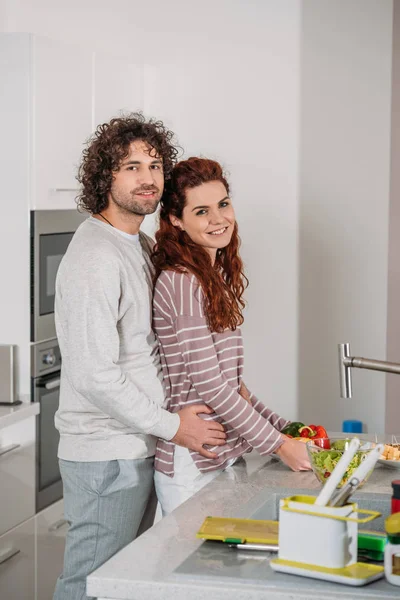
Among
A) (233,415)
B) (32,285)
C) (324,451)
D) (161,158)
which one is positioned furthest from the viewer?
(32,285)

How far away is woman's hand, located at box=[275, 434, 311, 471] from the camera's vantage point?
2.16 meters

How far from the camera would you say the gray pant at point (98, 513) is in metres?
2.19

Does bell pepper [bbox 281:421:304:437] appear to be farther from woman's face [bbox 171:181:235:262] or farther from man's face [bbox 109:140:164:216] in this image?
man's face [bbox 109:140:164:216]

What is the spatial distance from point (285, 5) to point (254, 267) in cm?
108

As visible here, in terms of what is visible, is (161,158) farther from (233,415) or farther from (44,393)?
(44,393)

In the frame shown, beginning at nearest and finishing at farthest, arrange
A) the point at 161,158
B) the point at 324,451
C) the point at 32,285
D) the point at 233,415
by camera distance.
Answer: the point at 324,451, the point at 233,415, the point at 161,158, the point at 32,285

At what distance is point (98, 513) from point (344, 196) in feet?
6.72

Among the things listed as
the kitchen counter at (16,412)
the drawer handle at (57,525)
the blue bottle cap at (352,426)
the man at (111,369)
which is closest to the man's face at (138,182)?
the man at (111,369)

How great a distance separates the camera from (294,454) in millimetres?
2170

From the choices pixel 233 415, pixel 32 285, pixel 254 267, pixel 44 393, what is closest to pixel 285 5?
pixel 254 267

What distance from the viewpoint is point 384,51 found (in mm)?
3742

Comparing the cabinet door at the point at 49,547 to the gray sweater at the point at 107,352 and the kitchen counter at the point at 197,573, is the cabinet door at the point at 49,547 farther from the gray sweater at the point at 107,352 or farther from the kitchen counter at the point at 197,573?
the kitchen counter at the point at 197,573

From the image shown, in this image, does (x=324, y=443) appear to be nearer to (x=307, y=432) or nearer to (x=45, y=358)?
(x=307, y=432)

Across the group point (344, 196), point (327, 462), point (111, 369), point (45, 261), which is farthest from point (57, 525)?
point (344, 196)
